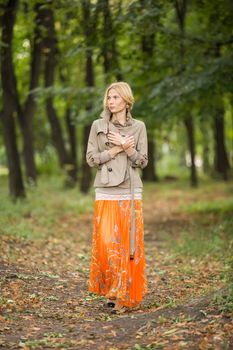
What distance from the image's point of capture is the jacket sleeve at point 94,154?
6.70 metres

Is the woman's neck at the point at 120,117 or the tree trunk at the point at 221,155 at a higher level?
the woman's neck at the point at 120,117

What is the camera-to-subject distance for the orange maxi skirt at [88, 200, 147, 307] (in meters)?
6.66

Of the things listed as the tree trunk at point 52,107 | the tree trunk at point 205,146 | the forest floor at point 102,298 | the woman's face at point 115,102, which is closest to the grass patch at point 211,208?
the forest floor at point 102,298

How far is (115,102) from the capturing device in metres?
6.77

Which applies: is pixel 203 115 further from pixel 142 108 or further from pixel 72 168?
Result: pixel 72 168

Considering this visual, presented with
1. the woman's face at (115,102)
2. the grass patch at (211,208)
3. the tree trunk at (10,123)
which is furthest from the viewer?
the grass patch at (211,208)

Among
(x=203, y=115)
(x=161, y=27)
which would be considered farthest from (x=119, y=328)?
(x=203, y=115)

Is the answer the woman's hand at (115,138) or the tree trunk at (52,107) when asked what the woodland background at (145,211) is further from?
the woman's hand at (115,138)

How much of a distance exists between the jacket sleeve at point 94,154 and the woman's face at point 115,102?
10.7 inches

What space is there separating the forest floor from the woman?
34cm

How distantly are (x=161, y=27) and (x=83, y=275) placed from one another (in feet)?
18.9

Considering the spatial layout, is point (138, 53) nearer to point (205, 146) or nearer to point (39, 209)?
point (39, 209)

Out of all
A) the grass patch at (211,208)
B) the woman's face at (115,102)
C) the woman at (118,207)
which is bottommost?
the grass patch at (211,208)

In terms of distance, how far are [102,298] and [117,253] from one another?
1.16 meters
